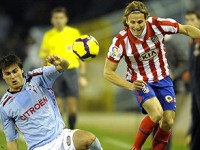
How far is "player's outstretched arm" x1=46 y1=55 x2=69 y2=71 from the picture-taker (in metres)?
6.77

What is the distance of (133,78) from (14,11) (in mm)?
11396

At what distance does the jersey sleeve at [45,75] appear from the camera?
23.0ft

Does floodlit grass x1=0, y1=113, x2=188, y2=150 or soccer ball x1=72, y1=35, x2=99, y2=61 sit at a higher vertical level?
soccer ball x1=72, y1=35, x2=99, y2=61

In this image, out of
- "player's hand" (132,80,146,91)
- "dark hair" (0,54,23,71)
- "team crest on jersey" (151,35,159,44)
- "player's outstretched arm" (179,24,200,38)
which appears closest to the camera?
"dark hair" (0,54,23,71)

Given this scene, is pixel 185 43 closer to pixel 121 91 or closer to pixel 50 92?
pixel 121 91

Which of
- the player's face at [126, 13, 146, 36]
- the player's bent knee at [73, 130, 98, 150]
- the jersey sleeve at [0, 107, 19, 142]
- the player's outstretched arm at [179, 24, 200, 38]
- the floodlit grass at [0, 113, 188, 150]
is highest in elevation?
the player's face at [126, 13, 146, 36]

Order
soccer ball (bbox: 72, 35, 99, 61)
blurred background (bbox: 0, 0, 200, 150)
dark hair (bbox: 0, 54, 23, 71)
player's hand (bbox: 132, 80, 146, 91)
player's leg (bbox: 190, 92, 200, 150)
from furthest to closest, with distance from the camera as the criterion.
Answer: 1. blurred background (bbox: 0, 0, 200, 150)
2. player's leg (bbox: 190, 92, 200, 150)
3. player's hand (bbox: 132, 80, 146, 91)
4. soccer ball (bbox: 72, 35, 99, 61)
5. dark hair (bbox: 0, 54, 23, 71)

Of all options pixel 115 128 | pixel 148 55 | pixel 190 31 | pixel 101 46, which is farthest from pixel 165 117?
pixel 101 46

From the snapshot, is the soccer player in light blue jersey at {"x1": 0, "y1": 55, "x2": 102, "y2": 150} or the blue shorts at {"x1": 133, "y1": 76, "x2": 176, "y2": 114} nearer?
the soccer player in light blue jersey at {"x1": 0, "y1": 55, "x2": 102, "y2": 150}

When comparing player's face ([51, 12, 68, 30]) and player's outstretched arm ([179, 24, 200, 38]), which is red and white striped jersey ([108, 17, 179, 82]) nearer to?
player's outstretched arm ([179, 24, 200, 38])

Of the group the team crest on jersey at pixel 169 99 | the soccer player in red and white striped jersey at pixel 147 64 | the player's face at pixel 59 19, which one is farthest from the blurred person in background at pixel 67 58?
the team crest on jersey at pixel 169 99

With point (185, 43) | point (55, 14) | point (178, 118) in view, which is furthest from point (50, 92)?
point (185, 43)

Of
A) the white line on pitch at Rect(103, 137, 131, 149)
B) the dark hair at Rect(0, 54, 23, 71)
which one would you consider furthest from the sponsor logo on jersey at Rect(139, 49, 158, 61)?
the white line on pitch at Rect(103, 137, 131, 149)

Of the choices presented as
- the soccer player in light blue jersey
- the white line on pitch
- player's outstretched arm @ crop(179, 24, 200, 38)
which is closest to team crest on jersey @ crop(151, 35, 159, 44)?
player's outstretched arm @ crop(179, 24, 200, 38)
